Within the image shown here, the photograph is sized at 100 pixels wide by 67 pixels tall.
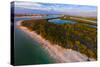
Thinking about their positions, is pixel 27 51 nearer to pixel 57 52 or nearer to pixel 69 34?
pixel 57 52

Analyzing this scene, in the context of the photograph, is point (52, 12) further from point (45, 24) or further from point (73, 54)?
point (73, 54)

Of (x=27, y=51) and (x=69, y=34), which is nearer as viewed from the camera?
(x=27, y=51)

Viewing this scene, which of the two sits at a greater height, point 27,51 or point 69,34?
point 69,34

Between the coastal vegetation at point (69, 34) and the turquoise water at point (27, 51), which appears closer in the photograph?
the turquoise water at point (27, 51)

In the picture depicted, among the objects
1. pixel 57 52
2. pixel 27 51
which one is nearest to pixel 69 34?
pixel 57 52
